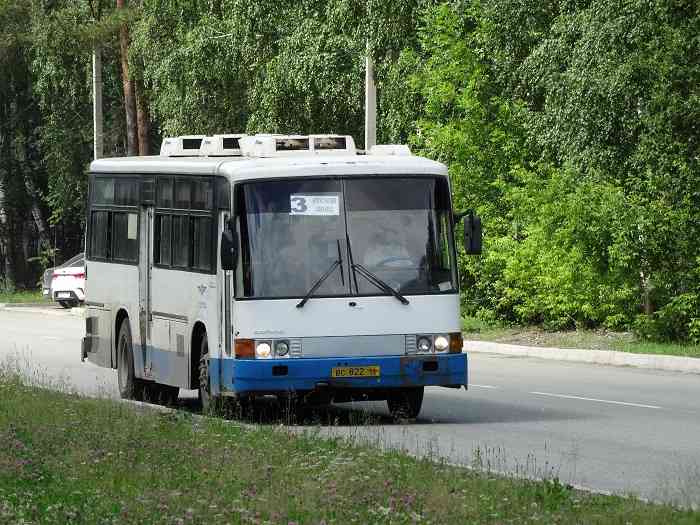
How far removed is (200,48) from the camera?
48750 millimetres

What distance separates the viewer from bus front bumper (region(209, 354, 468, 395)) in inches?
665

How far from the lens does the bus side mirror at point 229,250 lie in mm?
16969

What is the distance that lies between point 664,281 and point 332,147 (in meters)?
11.4

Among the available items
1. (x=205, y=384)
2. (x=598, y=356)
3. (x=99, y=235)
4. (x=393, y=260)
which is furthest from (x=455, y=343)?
(x=598, y=356)

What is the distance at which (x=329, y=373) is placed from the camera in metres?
17.0

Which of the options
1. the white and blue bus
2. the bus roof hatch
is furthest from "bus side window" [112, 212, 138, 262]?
the bus roof hatch

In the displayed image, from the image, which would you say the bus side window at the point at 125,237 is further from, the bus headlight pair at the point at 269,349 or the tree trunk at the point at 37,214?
the tree trunk at the point at 37,214

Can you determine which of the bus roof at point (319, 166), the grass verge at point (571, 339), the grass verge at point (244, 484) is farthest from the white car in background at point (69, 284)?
the grass verge at point (244, 484)

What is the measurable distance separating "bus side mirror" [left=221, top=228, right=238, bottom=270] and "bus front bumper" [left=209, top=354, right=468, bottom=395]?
913mm

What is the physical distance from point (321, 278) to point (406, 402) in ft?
6.08

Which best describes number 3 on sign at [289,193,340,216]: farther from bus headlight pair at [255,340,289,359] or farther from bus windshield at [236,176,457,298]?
bus headlight pair at [255,340,289,359]

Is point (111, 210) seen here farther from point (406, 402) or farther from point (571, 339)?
point (571, 339)

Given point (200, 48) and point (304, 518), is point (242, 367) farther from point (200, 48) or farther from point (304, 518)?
point (200, 48)

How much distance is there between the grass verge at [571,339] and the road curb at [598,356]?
17.8 inches
